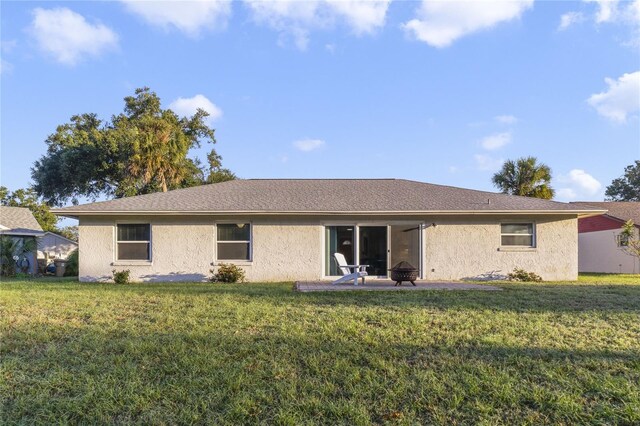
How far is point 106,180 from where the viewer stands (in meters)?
28.0

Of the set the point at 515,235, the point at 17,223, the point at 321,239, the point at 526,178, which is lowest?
the point at 321,239

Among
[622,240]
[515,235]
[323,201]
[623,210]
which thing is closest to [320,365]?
[323,201]

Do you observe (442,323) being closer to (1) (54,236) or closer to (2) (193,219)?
(2) (193,219)

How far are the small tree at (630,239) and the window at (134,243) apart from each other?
19656 millimetres

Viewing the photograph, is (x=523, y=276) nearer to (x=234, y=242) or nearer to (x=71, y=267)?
(x=234, y=242)

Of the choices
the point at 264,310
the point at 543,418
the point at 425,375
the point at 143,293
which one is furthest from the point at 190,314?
the point at 543,418

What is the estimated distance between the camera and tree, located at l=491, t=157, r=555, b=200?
68.5 feet

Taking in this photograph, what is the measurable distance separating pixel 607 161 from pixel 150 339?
18647 millimetres

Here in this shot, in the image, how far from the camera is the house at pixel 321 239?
14.0 m

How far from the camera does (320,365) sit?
4508 mm

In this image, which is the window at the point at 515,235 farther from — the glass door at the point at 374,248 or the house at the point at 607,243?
the house at the point at 607,243

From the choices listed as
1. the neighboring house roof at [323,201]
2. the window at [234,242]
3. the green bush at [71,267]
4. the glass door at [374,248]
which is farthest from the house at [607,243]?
the green bush at [71,267]

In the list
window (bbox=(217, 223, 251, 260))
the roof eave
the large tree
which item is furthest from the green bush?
window (bbox=(217, 223, 251, 260))

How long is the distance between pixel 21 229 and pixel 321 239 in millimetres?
17990
